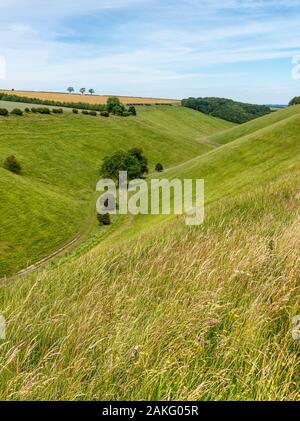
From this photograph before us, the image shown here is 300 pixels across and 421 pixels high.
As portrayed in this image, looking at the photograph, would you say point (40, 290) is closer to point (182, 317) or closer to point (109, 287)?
point (109, 287)

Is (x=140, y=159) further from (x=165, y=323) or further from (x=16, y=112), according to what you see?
(x=165, y=323)

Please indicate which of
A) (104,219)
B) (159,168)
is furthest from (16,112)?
(104,219)

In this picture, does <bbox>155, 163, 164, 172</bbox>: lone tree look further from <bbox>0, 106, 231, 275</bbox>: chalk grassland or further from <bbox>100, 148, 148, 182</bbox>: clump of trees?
<bbox>100, 148, 148, 182</bbox>: clump of trees

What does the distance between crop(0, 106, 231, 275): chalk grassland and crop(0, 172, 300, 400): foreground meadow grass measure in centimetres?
3599

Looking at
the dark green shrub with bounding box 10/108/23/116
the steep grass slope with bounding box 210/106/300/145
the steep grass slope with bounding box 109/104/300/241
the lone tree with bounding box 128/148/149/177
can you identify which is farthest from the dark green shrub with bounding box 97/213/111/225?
the dark green shrub with bounding box 10/108/23/116

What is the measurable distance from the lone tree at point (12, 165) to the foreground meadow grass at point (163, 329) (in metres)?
80.8

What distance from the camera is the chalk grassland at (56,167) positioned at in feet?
190

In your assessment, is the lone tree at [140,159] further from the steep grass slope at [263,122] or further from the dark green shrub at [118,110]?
the dark green shrub at [118,110]

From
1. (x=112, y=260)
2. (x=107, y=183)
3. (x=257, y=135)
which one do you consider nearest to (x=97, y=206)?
(x=107, y=183)

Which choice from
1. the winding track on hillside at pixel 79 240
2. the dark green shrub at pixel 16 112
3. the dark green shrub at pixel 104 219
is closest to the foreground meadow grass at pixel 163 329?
the winding track on hillside at pixel 79 240

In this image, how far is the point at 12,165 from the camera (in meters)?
82.9

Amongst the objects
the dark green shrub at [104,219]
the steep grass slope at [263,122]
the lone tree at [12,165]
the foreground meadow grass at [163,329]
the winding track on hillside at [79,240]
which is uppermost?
the steep grass slope at [263,122]
